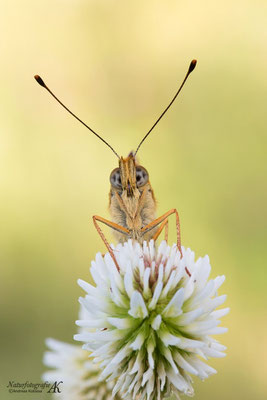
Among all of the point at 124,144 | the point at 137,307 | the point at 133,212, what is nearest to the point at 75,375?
the point at 137,307

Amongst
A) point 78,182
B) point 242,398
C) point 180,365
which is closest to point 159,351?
point 180,365

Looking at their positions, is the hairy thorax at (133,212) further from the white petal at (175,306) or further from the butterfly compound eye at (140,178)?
the white petal at (175,306)

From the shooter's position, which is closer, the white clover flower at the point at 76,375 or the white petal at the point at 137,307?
the white petal at the point at 137,307

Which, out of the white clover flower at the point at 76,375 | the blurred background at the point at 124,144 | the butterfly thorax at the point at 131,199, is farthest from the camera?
the blurred background at the point at 124,144

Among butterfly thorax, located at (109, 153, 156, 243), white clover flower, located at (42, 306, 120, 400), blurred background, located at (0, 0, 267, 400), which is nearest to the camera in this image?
white clover flower, located at (42, 306, 120, 400)

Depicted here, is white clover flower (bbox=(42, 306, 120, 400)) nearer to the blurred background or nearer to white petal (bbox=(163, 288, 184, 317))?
white petal (bbox=(163, 288, 184, 317))

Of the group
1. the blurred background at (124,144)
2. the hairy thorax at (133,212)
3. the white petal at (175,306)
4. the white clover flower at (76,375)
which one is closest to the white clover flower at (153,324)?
the white petal at (175,306)

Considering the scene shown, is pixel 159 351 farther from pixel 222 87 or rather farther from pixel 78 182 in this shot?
pixel 222 87

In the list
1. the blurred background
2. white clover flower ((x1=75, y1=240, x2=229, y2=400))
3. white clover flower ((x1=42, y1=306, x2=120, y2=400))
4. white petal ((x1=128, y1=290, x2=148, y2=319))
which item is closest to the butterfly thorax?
white clover flower ((x1=42, y1=306, x2=120, y2=400))
